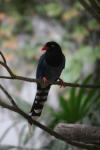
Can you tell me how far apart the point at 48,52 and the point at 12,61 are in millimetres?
3813

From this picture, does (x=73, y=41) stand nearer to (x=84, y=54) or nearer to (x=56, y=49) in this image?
(x=84, y=54)

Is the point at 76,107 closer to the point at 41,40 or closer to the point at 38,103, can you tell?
the point at 38,103

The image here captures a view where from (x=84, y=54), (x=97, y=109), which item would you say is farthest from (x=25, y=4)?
(x=97, y=109)

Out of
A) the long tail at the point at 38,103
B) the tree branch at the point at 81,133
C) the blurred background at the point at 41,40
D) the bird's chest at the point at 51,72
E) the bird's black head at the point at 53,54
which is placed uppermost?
the bird's black head at the point at 53,54

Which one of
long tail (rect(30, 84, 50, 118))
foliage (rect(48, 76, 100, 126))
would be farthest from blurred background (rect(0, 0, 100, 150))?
long tail (rect(30, 84, 50, 118))

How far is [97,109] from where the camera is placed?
3.16m

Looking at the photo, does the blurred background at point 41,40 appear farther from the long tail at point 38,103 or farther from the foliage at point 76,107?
the long tail at point 38,103

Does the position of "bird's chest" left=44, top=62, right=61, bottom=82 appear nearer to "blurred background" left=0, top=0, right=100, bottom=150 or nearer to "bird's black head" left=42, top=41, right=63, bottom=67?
"bird's black head" left=42, top=41, right=63, bottom=67

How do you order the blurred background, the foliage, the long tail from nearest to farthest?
the long tail, the foliage, the blurred background

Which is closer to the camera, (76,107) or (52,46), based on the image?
(52,46)

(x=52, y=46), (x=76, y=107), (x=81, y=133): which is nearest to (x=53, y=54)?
(x=52, y=46)

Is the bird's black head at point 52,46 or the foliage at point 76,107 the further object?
the foliage at point 76,107

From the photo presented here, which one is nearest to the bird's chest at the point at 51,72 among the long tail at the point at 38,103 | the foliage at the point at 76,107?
the long tail at the point at 38,103

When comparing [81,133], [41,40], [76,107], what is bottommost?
[41,40]
